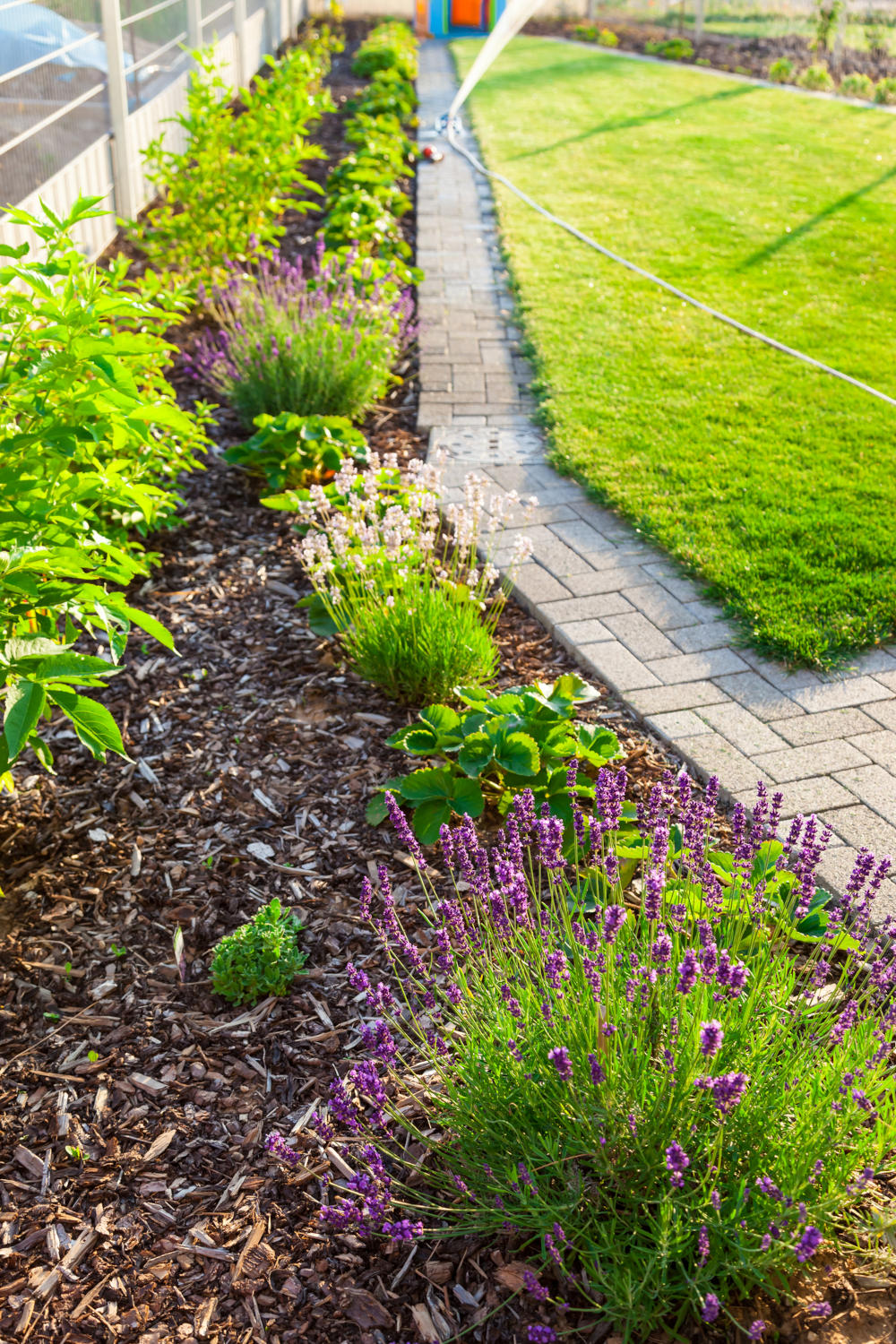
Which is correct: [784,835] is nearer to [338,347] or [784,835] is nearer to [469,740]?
[469,740]

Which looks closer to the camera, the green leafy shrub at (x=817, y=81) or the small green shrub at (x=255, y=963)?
the small green shrub at (x=255, y=963)

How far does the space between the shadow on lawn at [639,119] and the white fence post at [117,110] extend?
465cm

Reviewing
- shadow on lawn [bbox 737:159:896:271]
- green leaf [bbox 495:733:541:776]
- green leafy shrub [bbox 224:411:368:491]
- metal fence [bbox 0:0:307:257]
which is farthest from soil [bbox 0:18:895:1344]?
shadow on lawn [bbox 737:159:896:271]

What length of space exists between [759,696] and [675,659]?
1.06 feet

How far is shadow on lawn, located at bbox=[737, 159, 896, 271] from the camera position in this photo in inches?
314

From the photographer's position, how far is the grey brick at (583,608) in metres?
3.94

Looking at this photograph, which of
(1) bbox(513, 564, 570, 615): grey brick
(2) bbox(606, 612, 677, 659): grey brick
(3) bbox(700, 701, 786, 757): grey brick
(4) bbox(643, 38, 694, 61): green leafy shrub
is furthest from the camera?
(4) bbox(643, 38, 694, 61): green leafy shrub

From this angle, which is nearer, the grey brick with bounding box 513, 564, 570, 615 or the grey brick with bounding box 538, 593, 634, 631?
the grey brick with bounding box 538, 593, 634, 631

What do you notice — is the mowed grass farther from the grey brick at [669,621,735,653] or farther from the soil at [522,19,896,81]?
the soil at [522,19,896,81]

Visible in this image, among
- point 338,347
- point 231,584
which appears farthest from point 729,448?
point 231,584

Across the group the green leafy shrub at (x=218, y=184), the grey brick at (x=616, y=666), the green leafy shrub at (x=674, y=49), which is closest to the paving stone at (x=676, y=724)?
the grey brick at (x=616, y=666)

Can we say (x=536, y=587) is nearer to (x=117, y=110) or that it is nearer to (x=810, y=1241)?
(x=810, y=1241)

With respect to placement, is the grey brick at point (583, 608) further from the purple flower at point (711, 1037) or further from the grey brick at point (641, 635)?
the purple flower at point (711, 1037)

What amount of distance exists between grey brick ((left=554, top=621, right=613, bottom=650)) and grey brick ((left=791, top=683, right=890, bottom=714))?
0.69 metres
